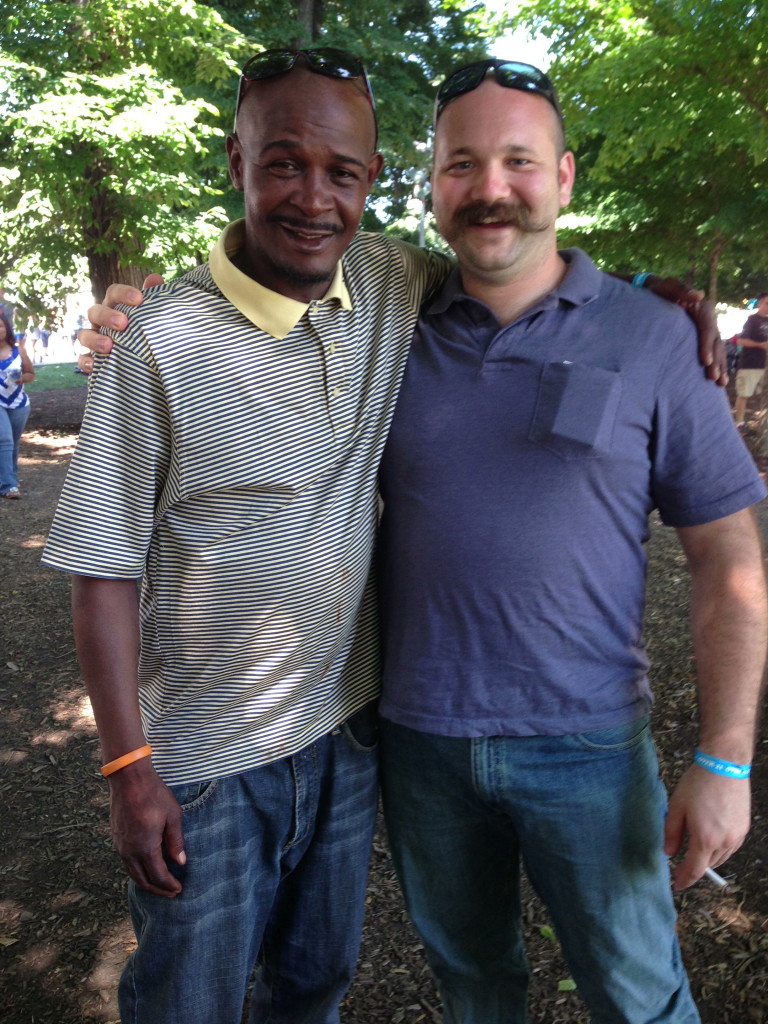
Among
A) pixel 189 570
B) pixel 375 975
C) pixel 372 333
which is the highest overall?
pixel 372 333

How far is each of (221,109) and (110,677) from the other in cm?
1360

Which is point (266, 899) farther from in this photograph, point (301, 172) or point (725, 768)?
point (301, 172)

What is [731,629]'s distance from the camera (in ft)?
6.61

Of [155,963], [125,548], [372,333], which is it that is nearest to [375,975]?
[155,963]

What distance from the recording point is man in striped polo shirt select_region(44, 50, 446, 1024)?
6.22ft

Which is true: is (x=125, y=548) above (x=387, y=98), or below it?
below

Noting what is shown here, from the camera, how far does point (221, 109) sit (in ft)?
44.9

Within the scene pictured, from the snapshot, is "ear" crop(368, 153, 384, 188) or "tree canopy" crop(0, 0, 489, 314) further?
"tree canopy" crop(0, 0, 489, 314)

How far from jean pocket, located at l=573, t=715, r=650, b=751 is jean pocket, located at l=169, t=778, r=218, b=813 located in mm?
838

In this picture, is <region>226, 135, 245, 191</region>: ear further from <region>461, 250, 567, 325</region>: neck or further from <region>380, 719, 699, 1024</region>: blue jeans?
<region>380, 719, 699, 1024</region>: blue jeans

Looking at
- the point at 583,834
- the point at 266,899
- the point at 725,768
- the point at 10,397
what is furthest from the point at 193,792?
the point at 10,397

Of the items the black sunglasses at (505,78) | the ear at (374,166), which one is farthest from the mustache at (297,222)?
the black sunglasses at (505,78)

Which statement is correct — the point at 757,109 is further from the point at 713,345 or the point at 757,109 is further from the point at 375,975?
the point at 375,975

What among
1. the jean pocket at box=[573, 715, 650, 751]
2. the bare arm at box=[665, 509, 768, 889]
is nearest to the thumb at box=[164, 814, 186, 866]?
the jean pocket at box=[573, 715, 650, 751]
